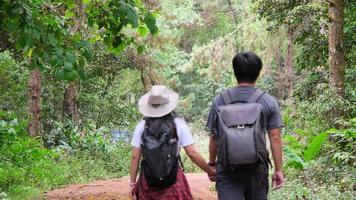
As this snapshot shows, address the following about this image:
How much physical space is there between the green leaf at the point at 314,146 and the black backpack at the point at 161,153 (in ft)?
18.5

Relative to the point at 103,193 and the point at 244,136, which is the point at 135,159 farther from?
the point at 103,193

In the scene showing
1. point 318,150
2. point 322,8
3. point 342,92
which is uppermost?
point 322,8

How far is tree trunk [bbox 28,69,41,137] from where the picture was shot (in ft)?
44.8

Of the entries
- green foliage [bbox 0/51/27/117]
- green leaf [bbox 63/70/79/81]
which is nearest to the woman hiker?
green leaf [bbox 63/70/79/81]

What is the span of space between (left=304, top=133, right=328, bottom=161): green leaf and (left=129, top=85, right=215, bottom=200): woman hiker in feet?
18.0

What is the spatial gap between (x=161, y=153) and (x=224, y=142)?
62 centimetres

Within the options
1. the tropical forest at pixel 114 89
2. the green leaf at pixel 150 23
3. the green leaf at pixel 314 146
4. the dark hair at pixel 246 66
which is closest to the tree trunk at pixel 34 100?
the tropical forest at pixel 114 89

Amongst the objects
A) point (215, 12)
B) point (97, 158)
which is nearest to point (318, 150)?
point (97, 158)

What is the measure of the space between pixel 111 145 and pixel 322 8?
8.89 meters

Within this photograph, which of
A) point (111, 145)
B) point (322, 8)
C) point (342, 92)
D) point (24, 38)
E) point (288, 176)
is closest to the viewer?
point (24, 38)

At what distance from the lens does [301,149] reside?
10.9m

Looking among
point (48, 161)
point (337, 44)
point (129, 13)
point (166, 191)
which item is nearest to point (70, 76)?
point (129, 13)

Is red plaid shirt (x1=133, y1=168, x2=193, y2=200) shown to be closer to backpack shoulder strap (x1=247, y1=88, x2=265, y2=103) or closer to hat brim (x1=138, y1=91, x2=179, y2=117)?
hat brim (x1=138, y1=91, x2=179, y2=117)

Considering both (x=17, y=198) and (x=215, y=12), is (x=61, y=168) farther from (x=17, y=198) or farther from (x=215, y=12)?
(x=215, y=12)
